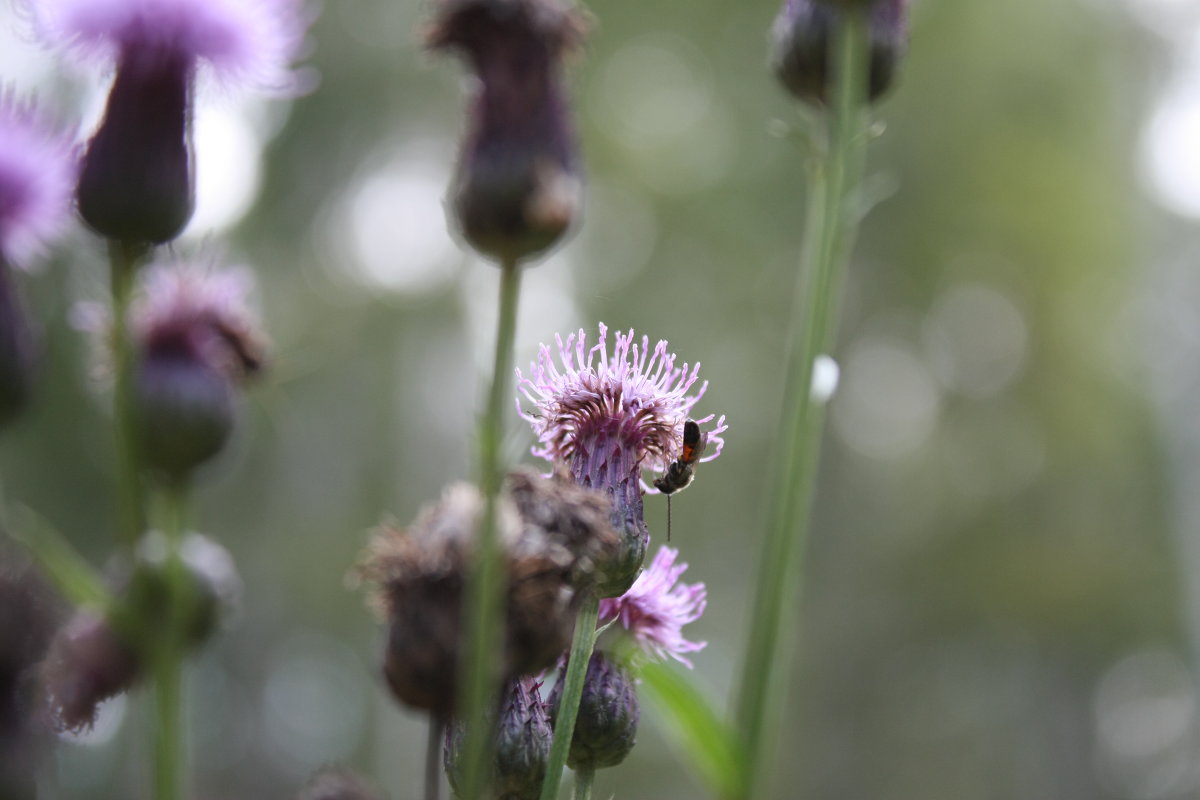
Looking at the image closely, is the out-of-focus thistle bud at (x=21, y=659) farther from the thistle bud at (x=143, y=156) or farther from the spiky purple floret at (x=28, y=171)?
the spiky purple floret at (x=28, y=171)

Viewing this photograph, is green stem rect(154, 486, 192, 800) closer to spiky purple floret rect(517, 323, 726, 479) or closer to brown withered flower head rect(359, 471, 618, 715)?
brown withered flower head rect(359, 471, 618, 715)

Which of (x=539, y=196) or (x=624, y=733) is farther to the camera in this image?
A: (x=624, y=733)

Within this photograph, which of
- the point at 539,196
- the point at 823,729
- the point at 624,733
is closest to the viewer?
the point at 539,196

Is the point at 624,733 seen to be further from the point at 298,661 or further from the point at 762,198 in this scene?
the point at 298,661

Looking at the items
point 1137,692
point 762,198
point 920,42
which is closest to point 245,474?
point 762,198

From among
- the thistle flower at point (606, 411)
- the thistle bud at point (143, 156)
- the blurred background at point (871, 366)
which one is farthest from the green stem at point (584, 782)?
the blurred background at point (871, 366)

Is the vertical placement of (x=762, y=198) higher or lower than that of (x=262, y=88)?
higher

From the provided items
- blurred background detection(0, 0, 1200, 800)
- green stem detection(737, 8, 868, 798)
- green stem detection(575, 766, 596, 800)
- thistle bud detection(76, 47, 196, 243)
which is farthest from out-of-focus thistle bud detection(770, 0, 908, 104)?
blurred background detection(0, 0, 1200, 800)
